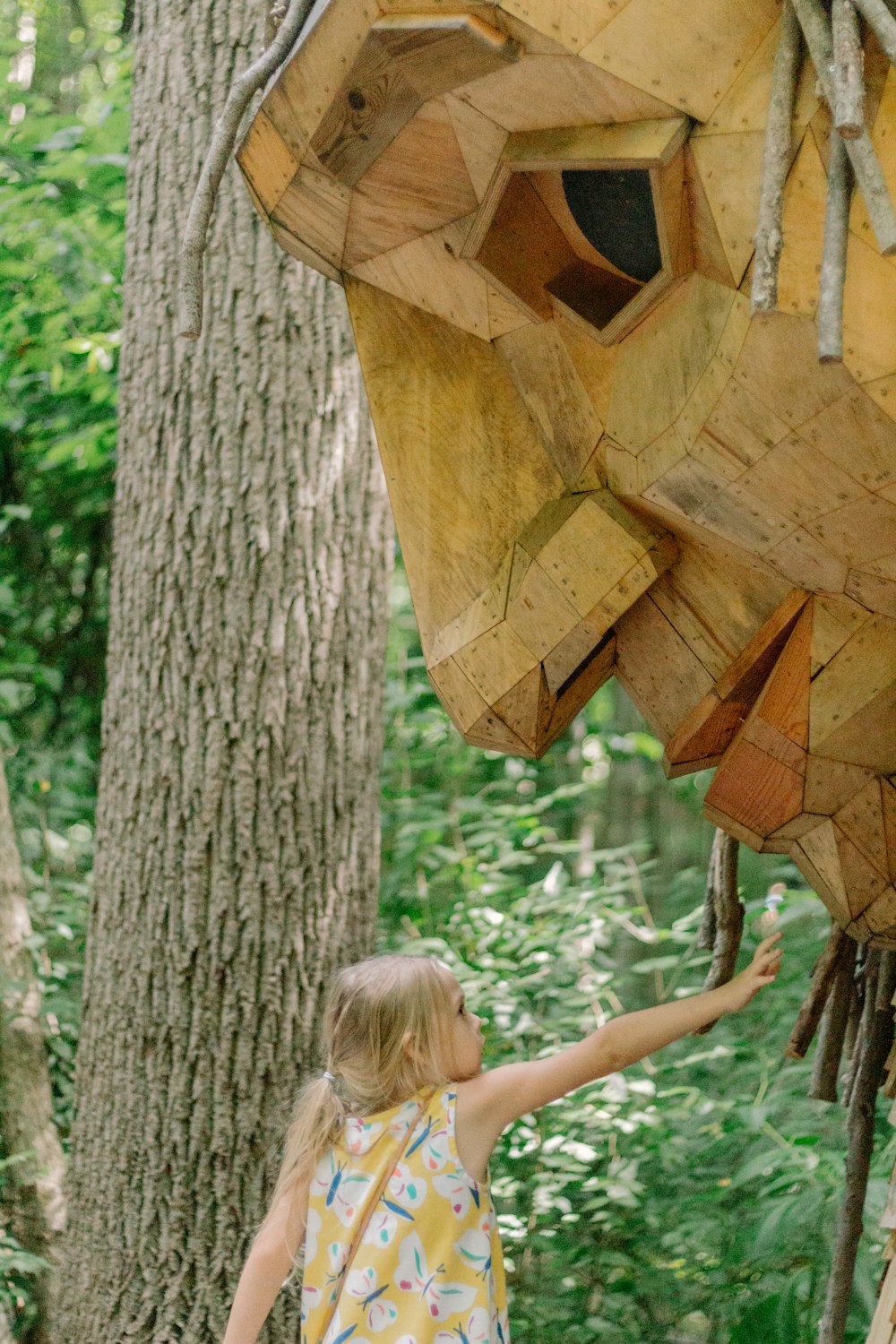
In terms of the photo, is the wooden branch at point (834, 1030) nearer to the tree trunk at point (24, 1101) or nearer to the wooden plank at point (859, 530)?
the wooden plank at point (859, 530)

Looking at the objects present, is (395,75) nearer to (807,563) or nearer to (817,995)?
(807,563)

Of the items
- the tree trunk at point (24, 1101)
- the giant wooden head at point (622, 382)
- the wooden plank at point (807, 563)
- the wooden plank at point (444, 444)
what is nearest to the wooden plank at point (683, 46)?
the giant wooden head at point (622, 382)

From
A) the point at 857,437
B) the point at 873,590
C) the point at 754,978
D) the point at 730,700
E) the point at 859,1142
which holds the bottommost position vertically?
the point at 859,1142

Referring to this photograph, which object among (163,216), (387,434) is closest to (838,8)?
(387,434)

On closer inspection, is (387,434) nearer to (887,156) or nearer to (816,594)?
(816,594)

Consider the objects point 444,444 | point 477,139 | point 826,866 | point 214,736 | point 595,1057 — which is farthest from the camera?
point 214,736

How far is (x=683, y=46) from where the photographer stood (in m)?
0.93

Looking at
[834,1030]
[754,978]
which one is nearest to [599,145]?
[754,978]

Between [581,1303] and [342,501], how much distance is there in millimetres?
2055

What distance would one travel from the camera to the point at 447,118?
3.40ft

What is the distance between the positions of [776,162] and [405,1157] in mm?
1275

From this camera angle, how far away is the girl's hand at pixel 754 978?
55.8 inches

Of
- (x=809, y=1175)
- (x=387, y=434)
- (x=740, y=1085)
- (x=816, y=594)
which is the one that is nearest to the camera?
(x=816, y=594)

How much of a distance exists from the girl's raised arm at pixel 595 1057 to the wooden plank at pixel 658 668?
0.29m
